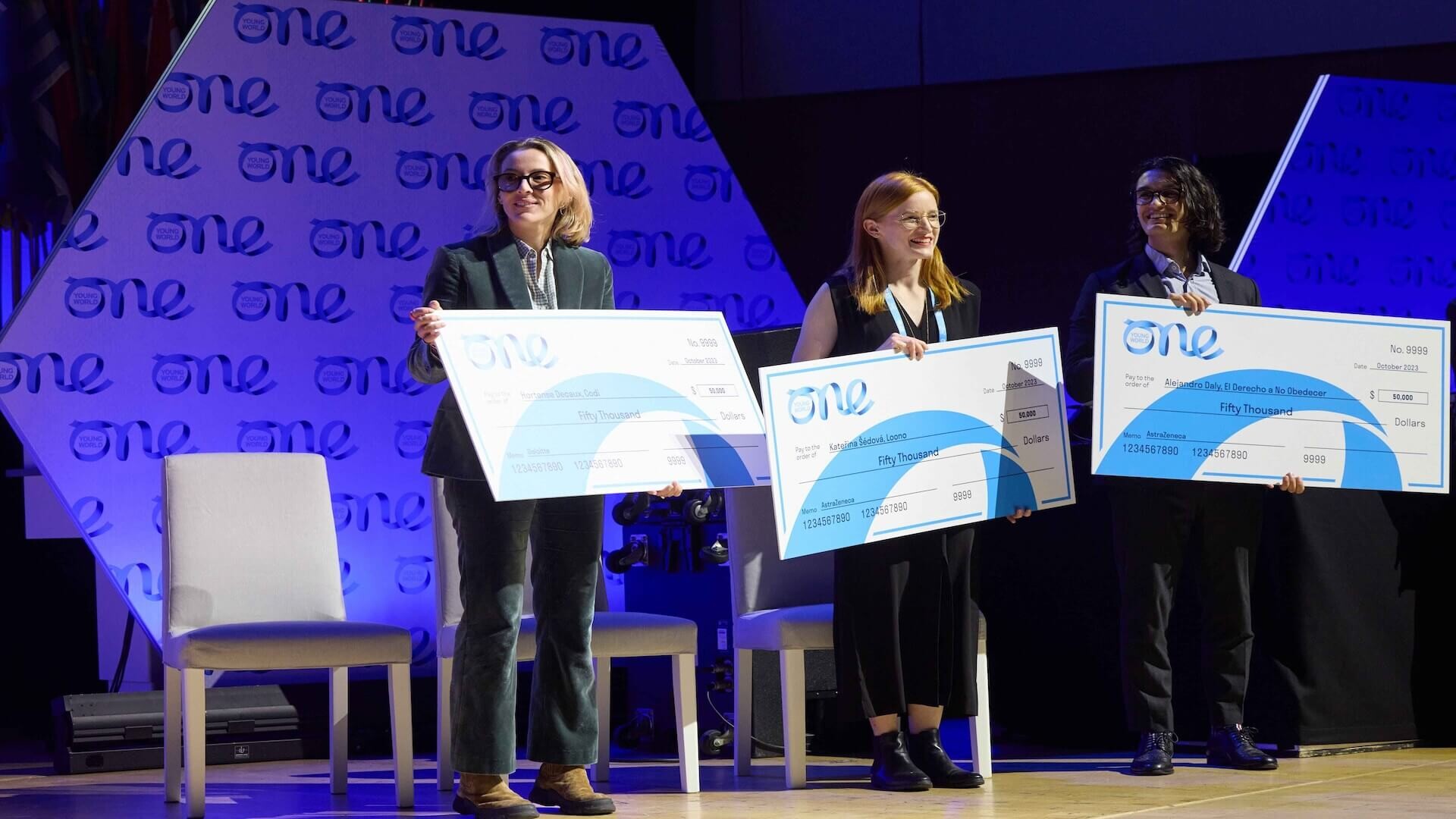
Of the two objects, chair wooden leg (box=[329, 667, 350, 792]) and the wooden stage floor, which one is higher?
chair wooden leg (box=[329, 667, 350, 792])

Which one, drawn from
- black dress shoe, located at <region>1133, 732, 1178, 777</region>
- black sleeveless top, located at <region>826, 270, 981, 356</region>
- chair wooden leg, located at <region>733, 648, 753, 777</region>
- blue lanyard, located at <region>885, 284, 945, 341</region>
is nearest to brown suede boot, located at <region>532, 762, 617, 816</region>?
chair wooden leg, located at <region>733, 648, 753, 777</region>

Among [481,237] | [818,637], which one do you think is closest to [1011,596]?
[818,637]

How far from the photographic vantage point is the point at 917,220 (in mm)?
3744

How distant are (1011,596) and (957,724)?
90 cm

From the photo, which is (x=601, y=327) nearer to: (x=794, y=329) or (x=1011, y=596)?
(x=794, y=329)

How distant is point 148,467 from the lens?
5.05 metres

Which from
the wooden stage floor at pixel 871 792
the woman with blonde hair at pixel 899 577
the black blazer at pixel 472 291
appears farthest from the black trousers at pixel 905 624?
the black blazer at pixel 472 291

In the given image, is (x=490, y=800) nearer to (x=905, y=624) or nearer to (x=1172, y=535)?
(x=905, y=624)

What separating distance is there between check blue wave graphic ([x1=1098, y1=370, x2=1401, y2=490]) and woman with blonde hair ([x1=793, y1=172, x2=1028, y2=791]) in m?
0.34

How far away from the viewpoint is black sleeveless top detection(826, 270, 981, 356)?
3.77 metres

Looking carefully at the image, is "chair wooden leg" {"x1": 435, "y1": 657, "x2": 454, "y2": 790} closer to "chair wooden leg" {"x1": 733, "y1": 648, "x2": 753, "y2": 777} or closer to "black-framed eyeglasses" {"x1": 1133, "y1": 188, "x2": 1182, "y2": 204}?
"chair wooden leg" {"x1": 733, "y1": 648, "x2": 753, "y2": 777}

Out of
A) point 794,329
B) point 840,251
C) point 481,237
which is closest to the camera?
point 481,237

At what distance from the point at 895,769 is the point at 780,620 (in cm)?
47

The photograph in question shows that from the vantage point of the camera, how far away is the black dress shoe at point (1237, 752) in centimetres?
402
